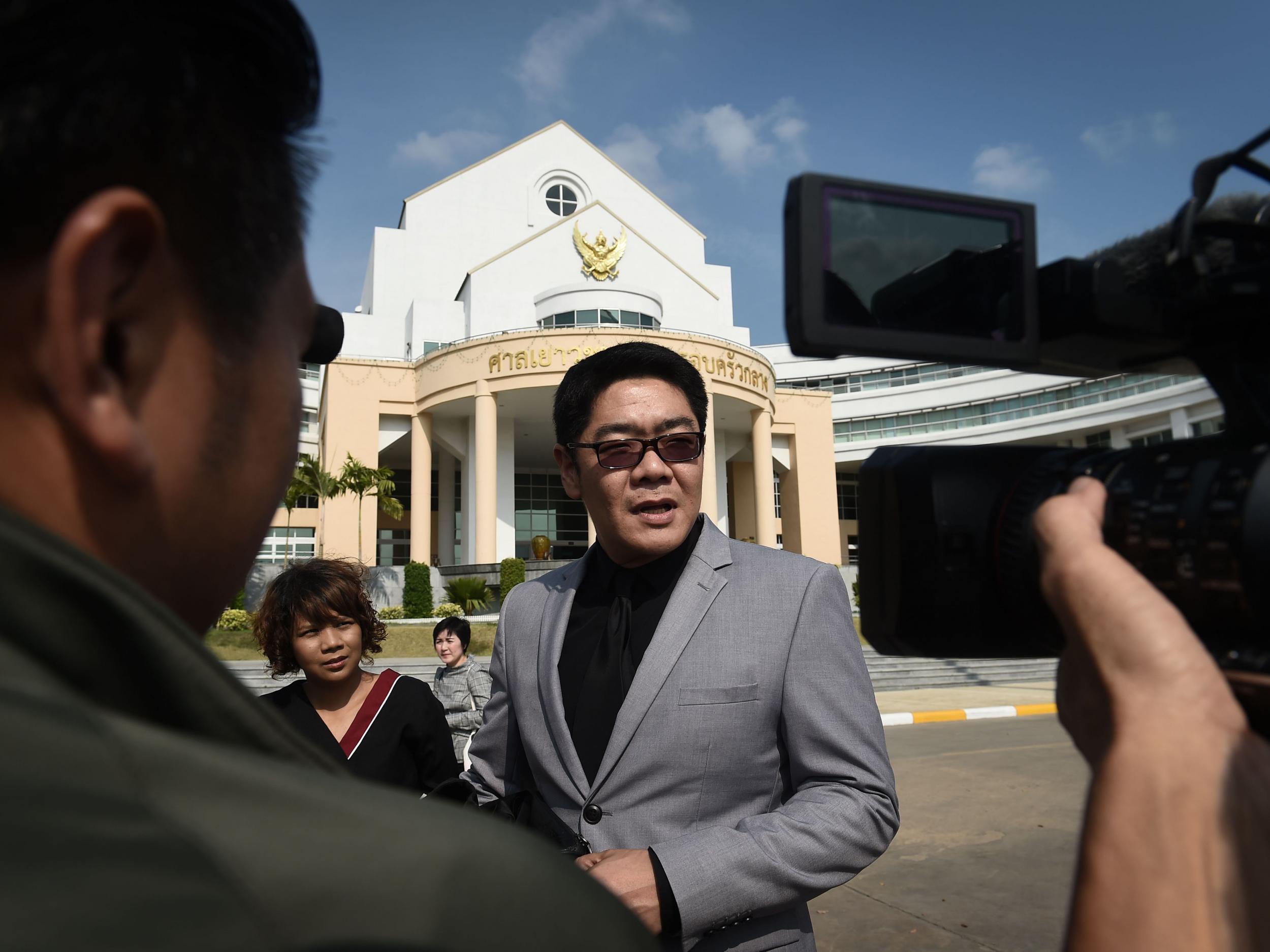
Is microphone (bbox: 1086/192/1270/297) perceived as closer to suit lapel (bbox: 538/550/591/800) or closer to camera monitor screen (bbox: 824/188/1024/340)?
camera monitor screen (bbox: 824/188/1024/340)

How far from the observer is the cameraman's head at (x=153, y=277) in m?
0.57

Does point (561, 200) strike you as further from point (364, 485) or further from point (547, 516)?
point (364, 485)

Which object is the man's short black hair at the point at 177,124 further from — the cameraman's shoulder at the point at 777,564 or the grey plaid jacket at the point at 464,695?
the grey plaid jacket at the point at 464,695

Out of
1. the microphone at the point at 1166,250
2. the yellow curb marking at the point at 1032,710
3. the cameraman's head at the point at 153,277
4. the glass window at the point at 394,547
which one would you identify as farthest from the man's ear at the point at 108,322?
the glass window at the point at 394,547

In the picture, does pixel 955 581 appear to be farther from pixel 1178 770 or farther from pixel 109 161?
pixel 109 161

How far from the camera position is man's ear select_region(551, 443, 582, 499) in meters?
2.42

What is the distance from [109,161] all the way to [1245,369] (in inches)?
38.8

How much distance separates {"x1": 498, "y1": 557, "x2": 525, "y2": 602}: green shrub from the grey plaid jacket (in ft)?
52.2

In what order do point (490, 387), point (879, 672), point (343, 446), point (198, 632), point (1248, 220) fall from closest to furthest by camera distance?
point (198, 632), point (1248, 220), point (879, 672), point (490, 387), point (343, 446)

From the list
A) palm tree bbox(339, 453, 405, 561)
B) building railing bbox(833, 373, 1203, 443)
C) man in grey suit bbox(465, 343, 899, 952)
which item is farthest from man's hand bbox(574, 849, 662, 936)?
building railing bbox(833, 373, 1203, 443)

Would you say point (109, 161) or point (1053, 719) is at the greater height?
point (109, 161)

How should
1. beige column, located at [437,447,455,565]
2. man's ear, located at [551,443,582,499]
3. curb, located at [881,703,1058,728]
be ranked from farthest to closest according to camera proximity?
1. beige column, located at [437,447,455,565]
2. curb, located at [881,703,1058,728]
3. man's ear, located at [551,443,582,499]

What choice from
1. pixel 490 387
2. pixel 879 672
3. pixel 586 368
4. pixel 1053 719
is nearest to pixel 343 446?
pixel 490 387

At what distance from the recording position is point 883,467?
114 centimetres
